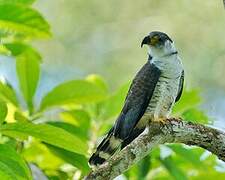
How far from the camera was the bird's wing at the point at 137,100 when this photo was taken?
258 cm

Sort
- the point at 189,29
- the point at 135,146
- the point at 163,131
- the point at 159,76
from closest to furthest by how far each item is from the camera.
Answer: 1. the point at 135,146
2. the point at 163,131
3. the point at 159,76
4. the point at 189,29

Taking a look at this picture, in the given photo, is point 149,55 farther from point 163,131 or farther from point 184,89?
point 163,131

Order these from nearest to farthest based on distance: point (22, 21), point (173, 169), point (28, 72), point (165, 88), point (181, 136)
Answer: point (181, 136) < point (22, 21) < point (173, 169) < point (28, 72) < point (165, 88)

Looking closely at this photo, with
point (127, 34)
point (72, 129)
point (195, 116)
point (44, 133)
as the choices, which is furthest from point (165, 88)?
point (127, 34)

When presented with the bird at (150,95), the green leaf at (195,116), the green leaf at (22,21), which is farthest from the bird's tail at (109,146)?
the green leaf at (22,21)

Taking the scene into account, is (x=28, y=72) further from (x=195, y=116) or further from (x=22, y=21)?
(x=195, y=116)

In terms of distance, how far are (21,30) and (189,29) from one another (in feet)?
25.0

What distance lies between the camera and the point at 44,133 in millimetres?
2047

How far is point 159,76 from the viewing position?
2.82 meters

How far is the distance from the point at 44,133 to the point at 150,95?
82 centimetres

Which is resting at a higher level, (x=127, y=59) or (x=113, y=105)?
(x=127, y=59)

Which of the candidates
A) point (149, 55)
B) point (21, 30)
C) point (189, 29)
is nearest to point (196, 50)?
point (189, 29)

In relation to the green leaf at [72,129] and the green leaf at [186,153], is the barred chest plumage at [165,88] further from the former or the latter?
the green leaf at [72,129]

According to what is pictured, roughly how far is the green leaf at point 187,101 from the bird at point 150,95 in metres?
0.02
